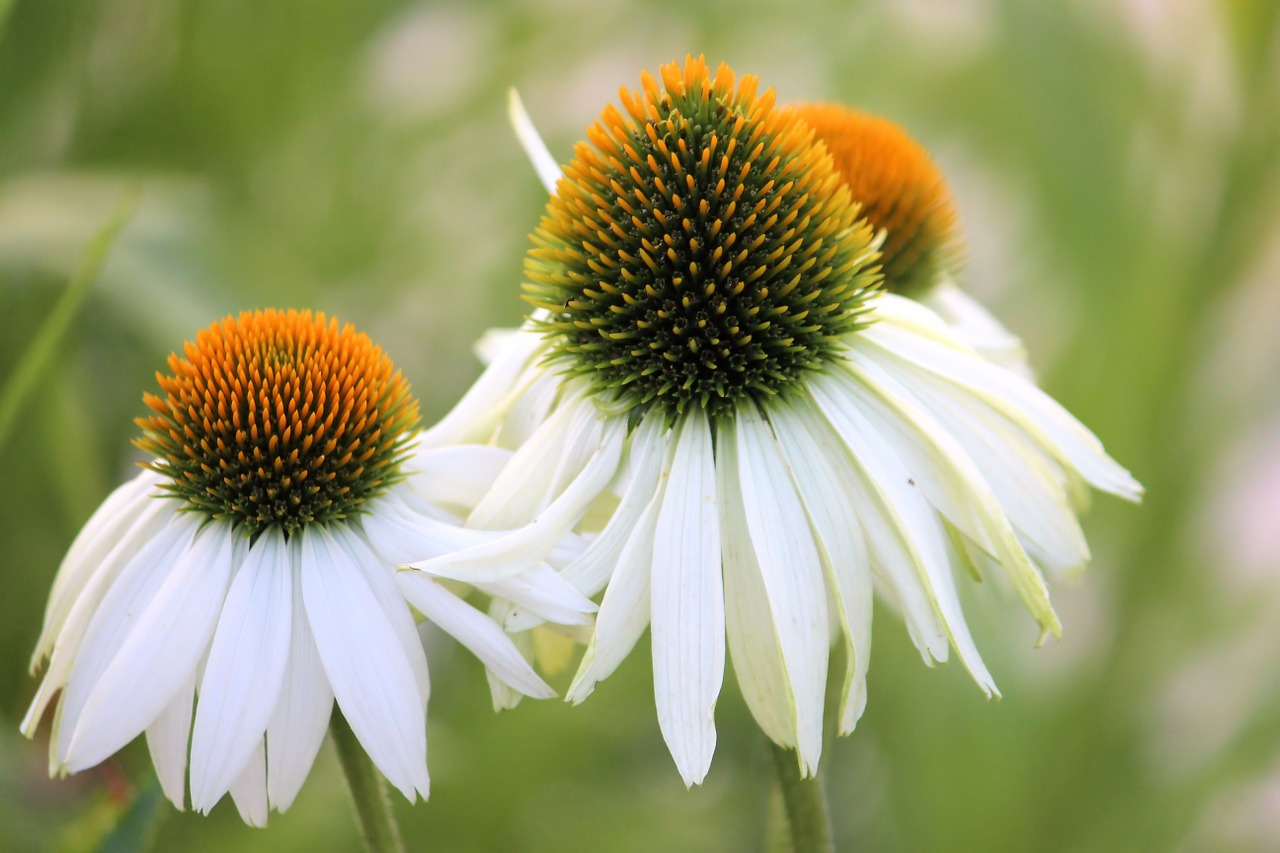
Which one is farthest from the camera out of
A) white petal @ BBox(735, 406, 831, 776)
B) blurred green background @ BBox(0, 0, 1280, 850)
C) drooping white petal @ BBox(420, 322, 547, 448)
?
blurred green background @ BBox(0, 0, 1280, 850)

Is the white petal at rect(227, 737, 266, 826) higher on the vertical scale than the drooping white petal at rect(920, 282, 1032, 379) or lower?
lower

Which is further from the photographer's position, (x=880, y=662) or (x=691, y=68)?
(x=880, y=662)

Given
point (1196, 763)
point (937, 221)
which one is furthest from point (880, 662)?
point (937, 221)

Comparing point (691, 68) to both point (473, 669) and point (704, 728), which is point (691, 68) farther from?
point (473, 669)

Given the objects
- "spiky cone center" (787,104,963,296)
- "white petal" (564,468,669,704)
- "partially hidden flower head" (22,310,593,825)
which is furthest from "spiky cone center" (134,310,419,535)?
"spiky cone center" (787,104,963,296)

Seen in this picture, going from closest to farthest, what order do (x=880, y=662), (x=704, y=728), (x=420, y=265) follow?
(x=704, y=728)
(x=880, y=662)
(x=420, y=265)

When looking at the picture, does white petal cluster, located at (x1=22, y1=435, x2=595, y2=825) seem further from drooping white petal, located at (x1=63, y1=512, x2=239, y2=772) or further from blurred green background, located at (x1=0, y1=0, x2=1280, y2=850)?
blurred green background, located at (x1=0, y1=0, x2=1280, y2=850)

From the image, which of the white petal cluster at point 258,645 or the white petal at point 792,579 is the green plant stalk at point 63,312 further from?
the white petal at point 792,579

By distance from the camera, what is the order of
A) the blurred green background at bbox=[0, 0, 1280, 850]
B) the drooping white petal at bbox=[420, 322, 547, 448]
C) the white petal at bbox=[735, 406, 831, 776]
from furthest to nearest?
the blurred green background at bbox=[0, 0, 1280, 850] < the drooping white petal at bbox=[420, 322, 547, 448] < the white petal at bbox=[735, 406, 831, 776]
